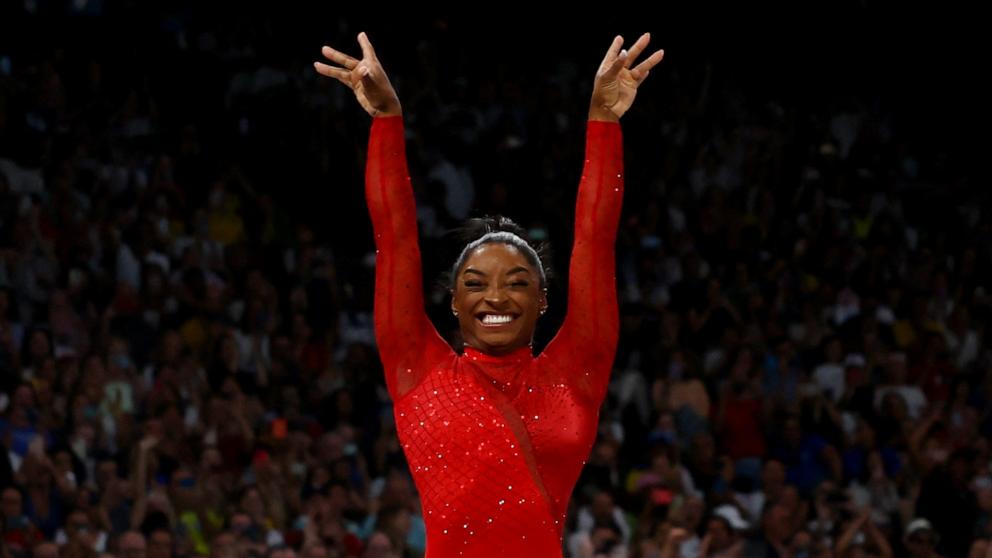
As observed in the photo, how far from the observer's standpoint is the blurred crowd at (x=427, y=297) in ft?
28.9

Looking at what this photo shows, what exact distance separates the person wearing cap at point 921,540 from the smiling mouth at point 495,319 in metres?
5.43

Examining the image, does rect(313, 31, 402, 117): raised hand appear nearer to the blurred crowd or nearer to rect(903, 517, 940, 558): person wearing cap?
the blurred crowd

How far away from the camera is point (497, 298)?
407 centimetres

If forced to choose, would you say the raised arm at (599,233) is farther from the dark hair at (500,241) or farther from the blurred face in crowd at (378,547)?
the blurred face in crowd at (378,547)

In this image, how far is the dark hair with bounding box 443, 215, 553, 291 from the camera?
4160mm

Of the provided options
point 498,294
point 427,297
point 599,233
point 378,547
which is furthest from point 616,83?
point 427,297

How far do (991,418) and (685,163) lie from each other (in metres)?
3.05

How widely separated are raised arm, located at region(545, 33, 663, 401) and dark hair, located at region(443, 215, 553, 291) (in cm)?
10

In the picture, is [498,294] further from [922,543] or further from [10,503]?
[922,543]

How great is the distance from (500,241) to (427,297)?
6450 millimetres

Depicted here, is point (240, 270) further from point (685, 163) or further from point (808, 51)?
point (808, 51)

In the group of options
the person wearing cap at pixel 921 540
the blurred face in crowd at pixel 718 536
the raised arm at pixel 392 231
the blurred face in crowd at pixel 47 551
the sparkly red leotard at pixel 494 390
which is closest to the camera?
the sparkly red leotard at pixel 494 390

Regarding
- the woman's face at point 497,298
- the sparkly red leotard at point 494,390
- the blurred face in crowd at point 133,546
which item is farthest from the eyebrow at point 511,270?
the blurred face in crowd at point 133,546

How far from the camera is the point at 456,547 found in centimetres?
395
